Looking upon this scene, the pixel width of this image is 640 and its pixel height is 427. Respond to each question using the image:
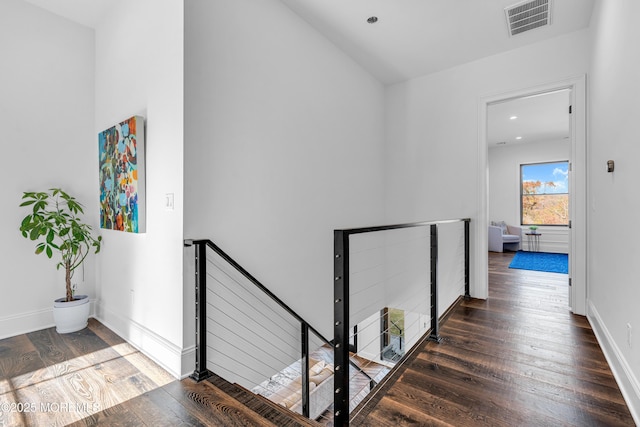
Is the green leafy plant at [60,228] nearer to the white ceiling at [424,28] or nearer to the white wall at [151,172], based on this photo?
the white wall at [151,172]

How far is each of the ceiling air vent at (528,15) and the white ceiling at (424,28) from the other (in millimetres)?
54

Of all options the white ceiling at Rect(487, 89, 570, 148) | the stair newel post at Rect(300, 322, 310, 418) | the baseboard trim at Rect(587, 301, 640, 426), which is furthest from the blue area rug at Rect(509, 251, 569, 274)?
the stair newel post at Rect(300, 322, 310, 418)

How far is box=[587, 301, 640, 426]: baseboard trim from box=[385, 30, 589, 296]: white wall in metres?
1.34

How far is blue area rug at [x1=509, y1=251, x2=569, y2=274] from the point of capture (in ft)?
18.9

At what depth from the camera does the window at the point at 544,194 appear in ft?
26.1

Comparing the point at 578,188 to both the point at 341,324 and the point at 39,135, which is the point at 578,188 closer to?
the point at 341,324

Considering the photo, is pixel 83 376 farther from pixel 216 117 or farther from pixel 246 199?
pixel 216 117

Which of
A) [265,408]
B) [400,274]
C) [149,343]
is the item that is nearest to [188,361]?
[149,343]

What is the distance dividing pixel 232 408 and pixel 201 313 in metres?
0.60

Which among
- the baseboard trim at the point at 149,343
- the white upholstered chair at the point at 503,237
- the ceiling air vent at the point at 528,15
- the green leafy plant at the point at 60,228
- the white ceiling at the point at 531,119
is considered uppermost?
the white ceiling at the point at 531,119

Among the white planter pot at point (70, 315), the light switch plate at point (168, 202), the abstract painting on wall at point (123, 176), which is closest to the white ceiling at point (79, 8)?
the abstract painting on wall at point (123, 176)

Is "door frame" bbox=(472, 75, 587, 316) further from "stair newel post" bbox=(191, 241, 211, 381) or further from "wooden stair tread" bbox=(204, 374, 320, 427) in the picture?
"stair newel post" bbox=(191, 241, 211, 381)

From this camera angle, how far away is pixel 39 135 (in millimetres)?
2822

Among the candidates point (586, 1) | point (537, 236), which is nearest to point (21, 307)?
point (586, 1)
